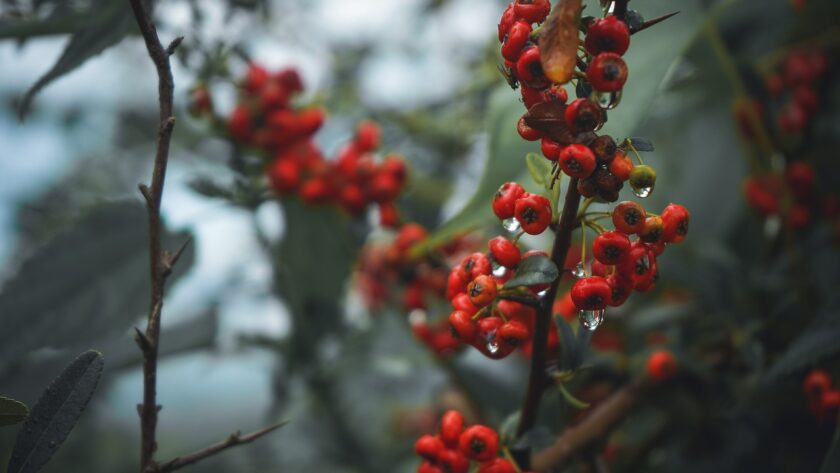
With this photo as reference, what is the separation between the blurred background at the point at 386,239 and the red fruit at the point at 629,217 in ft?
0.49

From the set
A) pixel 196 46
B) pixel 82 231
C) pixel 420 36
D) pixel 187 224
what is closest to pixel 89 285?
pixel 82 231

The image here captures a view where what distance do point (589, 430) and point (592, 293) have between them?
261mm

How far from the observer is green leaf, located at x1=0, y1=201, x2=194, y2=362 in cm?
76

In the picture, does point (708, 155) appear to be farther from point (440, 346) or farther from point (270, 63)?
point (270, 63)

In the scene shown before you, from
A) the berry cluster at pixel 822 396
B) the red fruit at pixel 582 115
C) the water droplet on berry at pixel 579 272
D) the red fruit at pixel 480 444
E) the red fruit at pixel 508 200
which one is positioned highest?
the red fruit at pixel 582 115

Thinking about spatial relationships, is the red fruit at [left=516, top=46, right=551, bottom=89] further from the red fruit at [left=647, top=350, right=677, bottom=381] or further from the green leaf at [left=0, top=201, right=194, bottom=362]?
the green leaf at [left=0, top=201, right=194, bottom=362]

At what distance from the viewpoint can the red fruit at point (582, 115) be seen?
41 cm

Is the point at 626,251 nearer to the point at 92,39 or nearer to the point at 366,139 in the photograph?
the point at 92,39

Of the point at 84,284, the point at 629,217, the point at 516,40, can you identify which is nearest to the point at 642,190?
the point at 629,217

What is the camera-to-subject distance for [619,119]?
0.66 meters

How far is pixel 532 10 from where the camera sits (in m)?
0.44

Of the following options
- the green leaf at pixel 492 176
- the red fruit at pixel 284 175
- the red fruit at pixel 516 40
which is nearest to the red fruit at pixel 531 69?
the red fruit at pixel 516 40

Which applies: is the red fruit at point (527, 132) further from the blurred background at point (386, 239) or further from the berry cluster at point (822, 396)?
the berry cluster at point (822, 396)

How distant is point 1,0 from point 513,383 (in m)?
0.88
